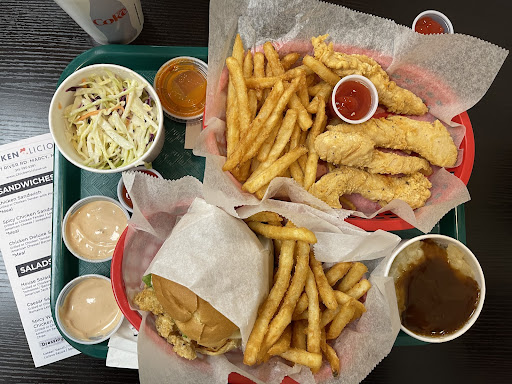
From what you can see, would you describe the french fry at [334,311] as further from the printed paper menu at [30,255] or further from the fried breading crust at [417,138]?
the printed paper menu at [30,255]

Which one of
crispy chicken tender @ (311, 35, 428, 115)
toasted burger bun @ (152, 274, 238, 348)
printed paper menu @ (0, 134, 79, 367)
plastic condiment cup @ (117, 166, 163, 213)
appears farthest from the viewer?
printed paper menu @ (0, 134, 79, 367)

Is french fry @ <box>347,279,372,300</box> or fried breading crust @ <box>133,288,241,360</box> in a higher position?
french fry @ <box>347,279,372,300</box>

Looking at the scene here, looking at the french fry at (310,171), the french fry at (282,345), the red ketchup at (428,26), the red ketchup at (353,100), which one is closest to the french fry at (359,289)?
the french fry at (282,345)

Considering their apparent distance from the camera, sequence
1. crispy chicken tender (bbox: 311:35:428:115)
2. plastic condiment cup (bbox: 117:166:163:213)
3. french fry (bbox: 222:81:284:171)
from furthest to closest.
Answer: plastic condiment cup (bbox: 117:166:163:213) < crispy chicken tender (bbox: 311:35:428:115) < french fry (bbox: 222:81:284:171)

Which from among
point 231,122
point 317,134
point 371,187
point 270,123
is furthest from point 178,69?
point 371,187

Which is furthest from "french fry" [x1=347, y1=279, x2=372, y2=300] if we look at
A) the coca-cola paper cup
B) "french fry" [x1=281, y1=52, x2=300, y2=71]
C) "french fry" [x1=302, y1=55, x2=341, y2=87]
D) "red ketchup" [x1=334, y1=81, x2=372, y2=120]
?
the coca-cola paper cup

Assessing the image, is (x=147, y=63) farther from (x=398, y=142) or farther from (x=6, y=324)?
(x=6, y=324)

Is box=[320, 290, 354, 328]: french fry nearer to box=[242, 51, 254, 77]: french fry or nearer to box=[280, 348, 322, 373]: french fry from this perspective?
box=[280, 348, 322, 373]: french fry

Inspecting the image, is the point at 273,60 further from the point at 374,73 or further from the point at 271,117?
the point at 374,73
